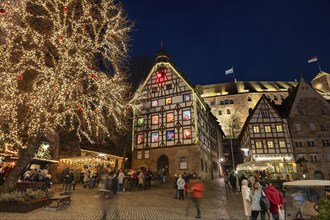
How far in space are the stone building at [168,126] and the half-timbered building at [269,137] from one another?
9.63 metres

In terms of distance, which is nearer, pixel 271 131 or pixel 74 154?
pixel 74 154

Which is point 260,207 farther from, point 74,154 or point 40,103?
point 74,154

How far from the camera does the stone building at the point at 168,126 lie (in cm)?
2855

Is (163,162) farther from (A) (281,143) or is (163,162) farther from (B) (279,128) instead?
(B) (279,128)

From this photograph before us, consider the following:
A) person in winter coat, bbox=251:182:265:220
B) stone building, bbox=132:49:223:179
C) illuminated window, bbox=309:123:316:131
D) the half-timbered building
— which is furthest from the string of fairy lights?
illuminated window, bbox=309:123:316:131

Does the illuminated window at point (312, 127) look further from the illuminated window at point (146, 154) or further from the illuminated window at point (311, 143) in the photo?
the illuminated window at point (146, 154)

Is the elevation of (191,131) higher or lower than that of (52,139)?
higher

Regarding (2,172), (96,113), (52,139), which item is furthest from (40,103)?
(52,139)

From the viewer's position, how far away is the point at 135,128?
32875 millimetres

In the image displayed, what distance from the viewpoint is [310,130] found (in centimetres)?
3544

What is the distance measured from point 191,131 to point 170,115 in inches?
151

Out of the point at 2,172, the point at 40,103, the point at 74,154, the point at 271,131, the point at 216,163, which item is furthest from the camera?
the point at 216,163

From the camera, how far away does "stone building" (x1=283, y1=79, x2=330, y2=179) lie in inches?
1305

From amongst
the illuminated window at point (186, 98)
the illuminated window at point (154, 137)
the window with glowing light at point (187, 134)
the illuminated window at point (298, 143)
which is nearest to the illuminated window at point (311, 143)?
the illuminated window at point (298, 143)
